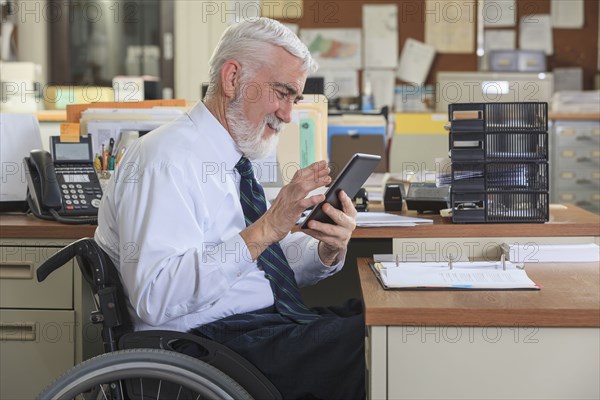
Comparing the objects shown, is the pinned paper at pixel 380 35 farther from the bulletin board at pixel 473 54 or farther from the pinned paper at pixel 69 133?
the pinned paper at pixel 69 133

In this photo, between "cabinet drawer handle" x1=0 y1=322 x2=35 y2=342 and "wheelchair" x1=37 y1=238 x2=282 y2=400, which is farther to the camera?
"cabinet drawer handle" x1=0 y1=322 x2=35 y2=342

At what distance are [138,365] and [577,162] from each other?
16.9 feet

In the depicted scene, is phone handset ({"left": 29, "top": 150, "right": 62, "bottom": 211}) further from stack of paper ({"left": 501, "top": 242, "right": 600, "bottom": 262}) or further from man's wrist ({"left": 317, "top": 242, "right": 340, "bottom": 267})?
stack of paper ({"left": 501, "top": 242, "right": 600, "bottom": 262})

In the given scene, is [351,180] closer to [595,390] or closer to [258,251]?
[258,251]

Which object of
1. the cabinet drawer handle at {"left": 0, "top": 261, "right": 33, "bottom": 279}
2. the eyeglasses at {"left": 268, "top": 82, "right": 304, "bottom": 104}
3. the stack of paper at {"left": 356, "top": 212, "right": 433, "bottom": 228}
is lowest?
the cabinet drawer handle at {"left": 0, "top": 261, "right": 33, "bottom": 279}

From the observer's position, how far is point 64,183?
8.54ft

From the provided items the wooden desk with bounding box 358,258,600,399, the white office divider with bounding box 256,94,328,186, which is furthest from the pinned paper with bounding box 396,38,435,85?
the wooden desk with bounding box 358,258,600,399

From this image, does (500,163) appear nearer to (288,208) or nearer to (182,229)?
(288,208)

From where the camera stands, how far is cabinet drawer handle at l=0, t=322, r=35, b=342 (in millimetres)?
2318

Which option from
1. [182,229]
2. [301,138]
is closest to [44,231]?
[182,229]

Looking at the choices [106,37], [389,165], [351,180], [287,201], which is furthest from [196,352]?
[106,37]

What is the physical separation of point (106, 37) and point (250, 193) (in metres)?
5.27

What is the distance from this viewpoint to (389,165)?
4434 millimetres

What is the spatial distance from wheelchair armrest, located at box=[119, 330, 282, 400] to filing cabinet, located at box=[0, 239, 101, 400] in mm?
718
